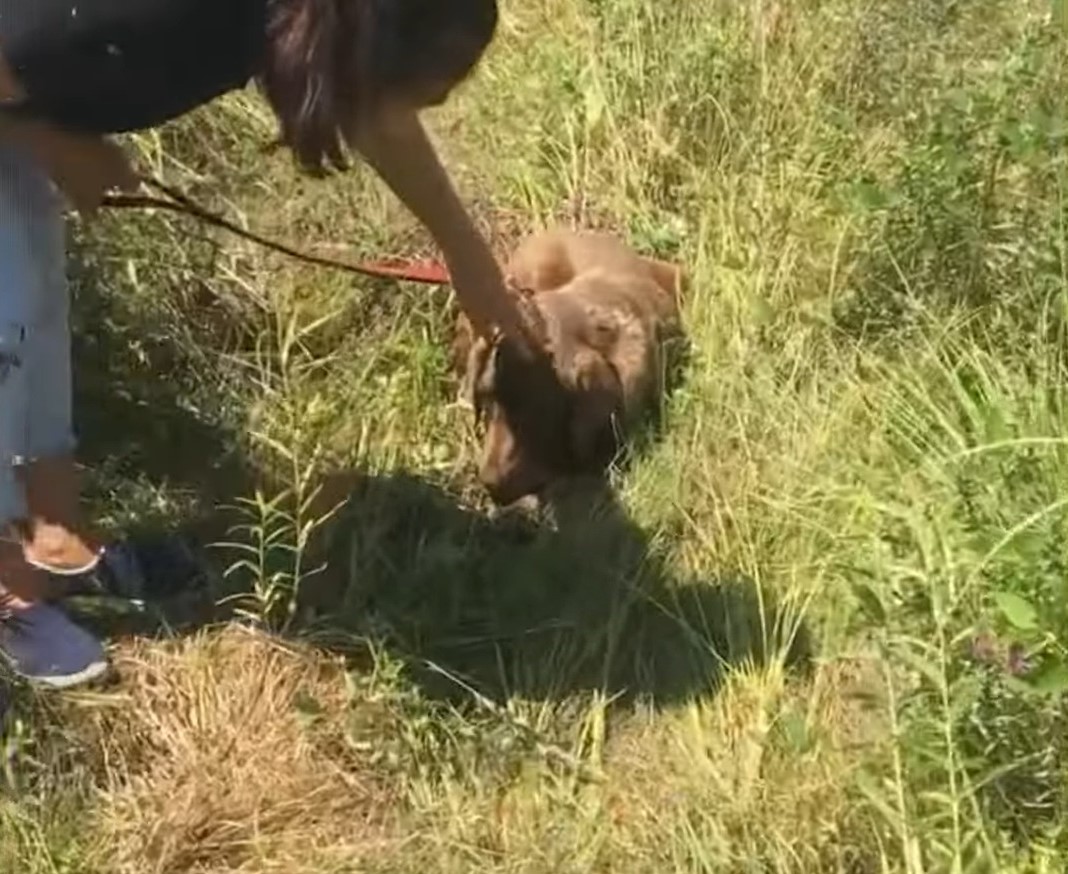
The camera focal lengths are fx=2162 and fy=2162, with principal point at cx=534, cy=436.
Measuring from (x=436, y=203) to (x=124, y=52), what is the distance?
1.73 ft

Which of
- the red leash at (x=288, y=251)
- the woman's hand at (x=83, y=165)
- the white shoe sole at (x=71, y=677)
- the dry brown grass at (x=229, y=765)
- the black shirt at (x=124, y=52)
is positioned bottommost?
the dry brown grass at (x=229, y=765)

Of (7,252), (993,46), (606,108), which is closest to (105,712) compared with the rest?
(7,252)

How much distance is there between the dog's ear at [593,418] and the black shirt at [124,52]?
134cm

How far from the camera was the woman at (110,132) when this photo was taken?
2707 millimetres

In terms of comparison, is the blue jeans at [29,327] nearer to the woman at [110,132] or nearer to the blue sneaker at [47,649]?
the woman at [110,132]

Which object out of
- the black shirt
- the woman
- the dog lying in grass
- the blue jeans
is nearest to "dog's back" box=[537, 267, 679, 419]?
the dog lying in grass

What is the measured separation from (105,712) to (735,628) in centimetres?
97

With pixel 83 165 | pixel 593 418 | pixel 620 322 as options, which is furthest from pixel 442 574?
pixel 83 165

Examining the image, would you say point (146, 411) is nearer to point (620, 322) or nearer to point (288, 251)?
point (288, 251)

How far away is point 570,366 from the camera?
4148mm

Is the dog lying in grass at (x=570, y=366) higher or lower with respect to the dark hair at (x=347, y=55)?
lower

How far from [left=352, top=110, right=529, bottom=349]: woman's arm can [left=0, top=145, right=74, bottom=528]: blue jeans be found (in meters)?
0.51

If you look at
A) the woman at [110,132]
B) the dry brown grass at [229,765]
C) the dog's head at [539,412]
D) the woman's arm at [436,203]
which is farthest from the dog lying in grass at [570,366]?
the dry brown grass at [229,765]

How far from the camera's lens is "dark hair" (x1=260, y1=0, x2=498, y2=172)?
8.71ft
